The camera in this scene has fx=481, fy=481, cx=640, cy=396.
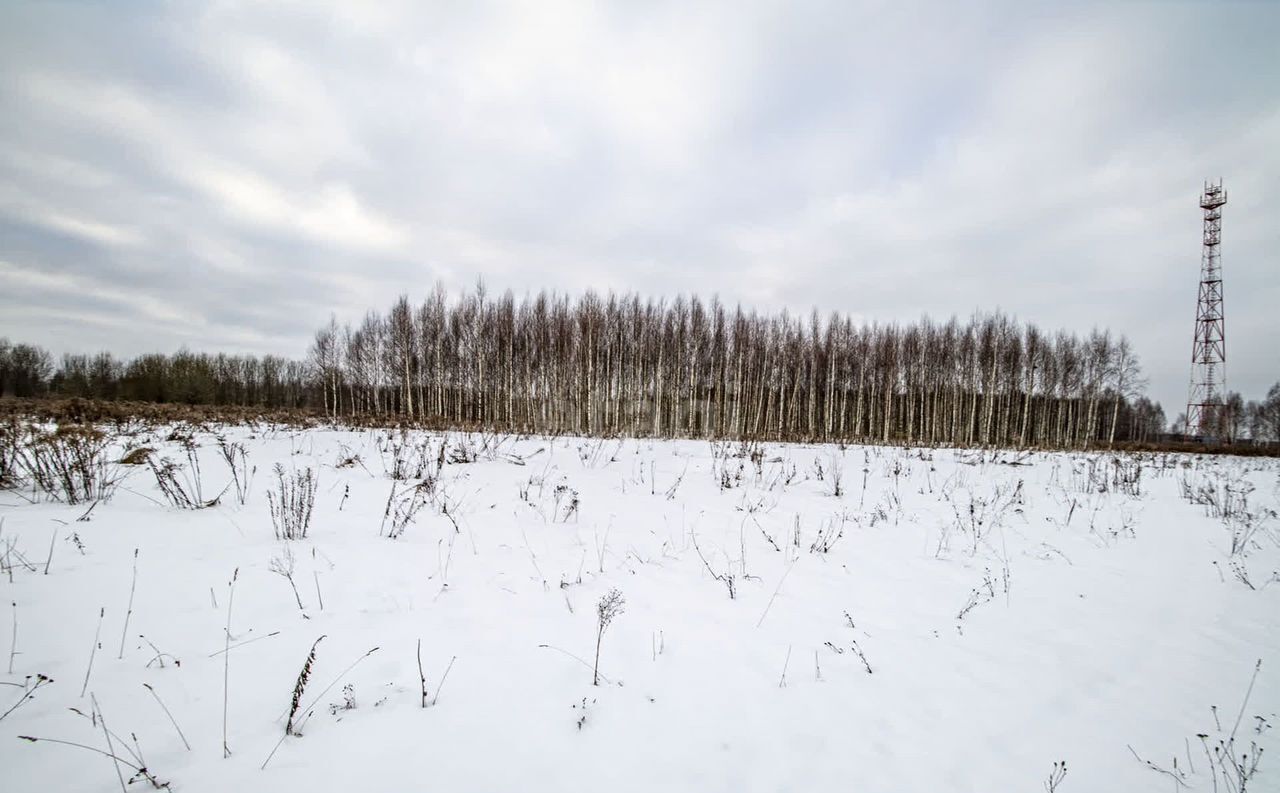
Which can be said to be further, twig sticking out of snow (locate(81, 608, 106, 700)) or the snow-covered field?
twig sticking out of snow (locate(81, 608, 106, 700))

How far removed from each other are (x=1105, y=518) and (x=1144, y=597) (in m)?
3.53

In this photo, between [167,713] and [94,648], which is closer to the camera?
[167,713]

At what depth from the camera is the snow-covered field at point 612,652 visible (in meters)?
2.18

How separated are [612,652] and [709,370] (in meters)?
29.4

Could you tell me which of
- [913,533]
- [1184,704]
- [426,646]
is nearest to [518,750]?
[426,646]

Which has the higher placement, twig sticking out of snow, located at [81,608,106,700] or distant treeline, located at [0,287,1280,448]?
distant treeline, located at [0,287,1280,448]

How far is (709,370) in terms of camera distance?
31844 mm

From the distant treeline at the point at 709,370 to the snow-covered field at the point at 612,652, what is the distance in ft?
74.1

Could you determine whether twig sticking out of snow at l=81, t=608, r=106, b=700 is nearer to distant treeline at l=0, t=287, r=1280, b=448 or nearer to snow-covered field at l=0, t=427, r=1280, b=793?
snow-covered field at l=0, t=427, r=1280, b=793

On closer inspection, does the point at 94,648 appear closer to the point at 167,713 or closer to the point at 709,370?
the point at 167,713

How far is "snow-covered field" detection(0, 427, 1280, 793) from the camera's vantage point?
85.7 inches

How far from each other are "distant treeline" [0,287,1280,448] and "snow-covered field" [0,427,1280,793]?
2257 cm

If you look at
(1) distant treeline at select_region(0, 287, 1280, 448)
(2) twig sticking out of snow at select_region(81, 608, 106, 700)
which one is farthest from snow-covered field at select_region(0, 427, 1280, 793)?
(1) distant treeline at select_region(0, 287, 1280, 448)

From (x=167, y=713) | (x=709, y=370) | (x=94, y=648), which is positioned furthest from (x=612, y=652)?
(x=709, y=370)
